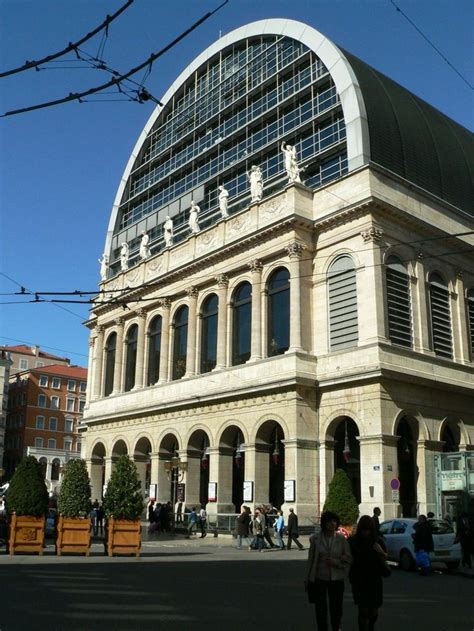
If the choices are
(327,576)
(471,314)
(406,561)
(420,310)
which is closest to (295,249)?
(420,310)

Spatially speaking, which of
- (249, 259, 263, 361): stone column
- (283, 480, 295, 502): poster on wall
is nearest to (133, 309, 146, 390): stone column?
(249, 259, 263, 361): stone column

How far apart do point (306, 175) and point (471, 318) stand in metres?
12.3

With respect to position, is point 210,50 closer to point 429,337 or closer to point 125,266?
point 125,266

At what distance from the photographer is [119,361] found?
46344 millimetres

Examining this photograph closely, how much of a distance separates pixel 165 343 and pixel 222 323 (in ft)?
18.8

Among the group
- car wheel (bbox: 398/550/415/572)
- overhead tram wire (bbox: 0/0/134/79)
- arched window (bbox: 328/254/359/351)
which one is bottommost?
car wheel (bbox: 398/550/415/572)

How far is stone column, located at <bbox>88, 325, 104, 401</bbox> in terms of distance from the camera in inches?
1909

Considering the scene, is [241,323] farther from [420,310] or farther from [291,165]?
[420,310]

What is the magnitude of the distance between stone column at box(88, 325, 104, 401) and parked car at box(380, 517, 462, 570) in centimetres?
3059

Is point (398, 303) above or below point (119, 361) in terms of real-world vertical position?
above

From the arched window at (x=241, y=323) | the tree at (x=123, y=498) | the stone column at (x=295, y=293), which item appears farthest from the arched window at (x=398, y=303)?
the tree at (x=123, y=498)

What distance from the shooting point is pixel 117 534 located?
21.6 meters

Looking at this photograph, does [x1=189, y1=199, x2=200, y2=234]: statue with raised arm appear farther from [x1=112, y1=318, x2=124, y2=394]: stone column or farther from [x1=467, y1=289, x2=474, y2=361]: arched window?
[x1=467, y1=289, x2=474, y2=361]: arched window

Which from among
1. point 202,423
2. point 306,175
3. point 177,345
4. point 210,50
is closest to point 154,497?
point 202,423
